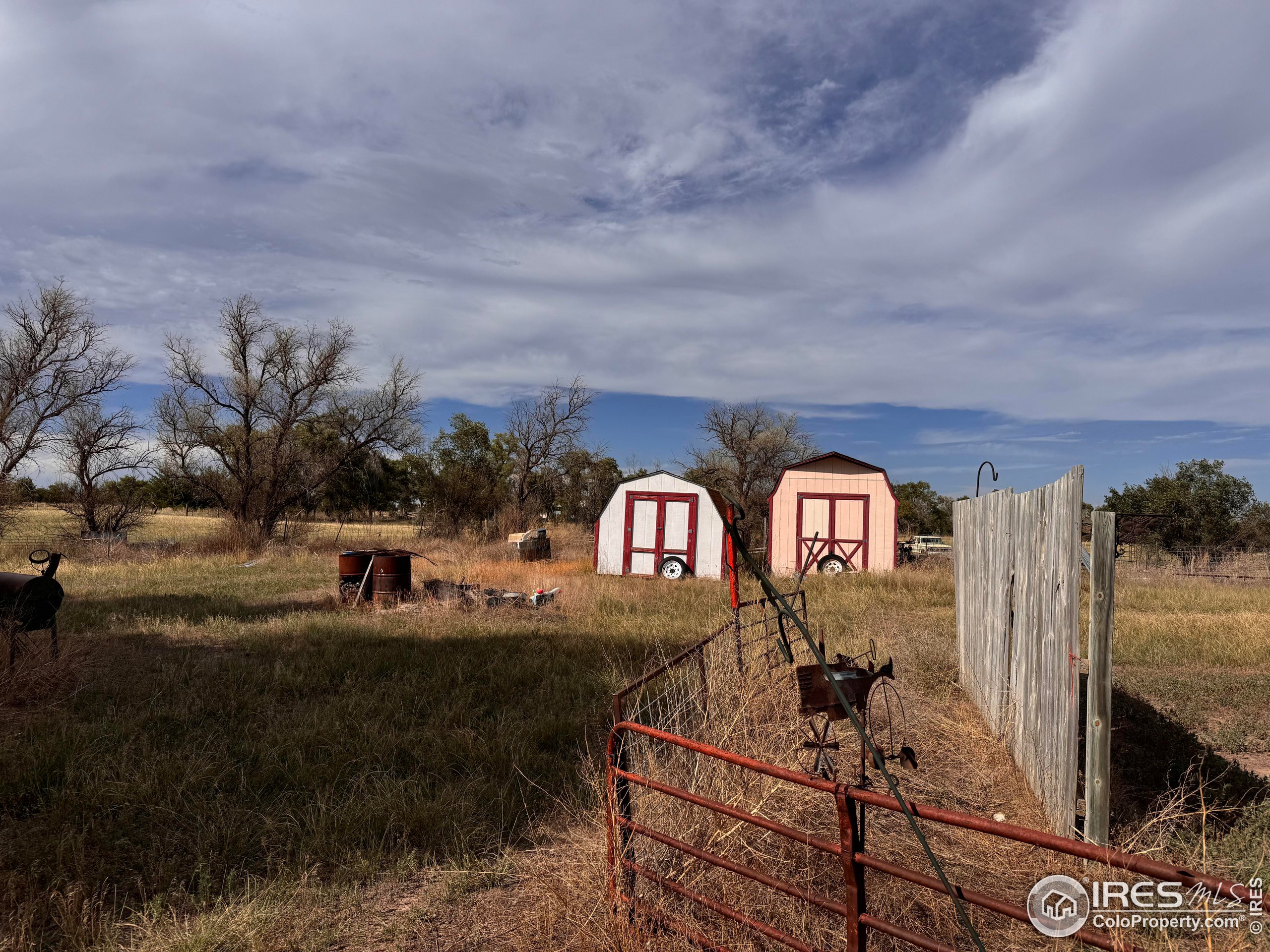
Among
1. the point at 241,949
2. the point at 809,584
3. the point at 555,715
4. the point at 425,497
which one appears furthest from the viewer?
the point at 425,497

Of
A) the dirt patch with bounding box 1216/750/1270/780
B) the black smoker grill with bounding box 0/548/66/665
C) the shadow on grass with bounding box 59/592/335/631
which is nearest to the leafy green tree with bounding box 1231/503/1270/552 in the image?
the dirt patch with bounding box 1216/750/1270/780

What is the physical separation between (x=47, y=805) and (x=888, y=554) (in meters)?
17.3

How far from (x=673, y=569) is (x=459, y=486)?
1791 centimetres

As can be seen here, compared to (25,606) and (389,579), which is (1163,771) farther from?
(389,579)

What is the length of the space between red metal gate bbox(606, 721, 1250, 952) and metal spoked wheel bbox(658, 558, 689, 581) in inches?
614

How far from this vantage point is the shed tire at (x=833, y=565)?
59.1ft

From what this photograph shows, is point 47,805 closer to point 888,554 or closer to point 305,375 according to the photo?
point 888,554

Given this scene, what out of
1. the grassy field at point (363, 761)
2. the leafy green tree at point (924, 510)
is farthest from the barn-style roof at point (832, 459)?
the leafy green tree at point (924, 510)

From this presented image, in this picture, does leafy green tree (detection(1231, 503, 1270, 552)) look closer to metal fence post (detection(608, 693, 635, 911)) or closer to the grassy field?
the grassy field

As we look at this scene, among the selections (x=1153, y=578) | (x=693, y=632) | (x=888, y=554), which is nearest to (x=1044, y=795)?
(x=693, y=632)

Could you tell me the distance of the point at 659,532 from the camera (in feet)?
63.6

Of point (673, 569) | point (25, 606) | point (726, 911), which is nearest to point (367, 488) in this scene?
point (673, 569)

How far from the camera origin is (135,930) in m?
3.49

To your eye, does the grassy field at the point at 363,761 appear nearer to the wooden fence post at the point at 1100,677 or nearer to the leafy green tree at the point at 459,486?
the wooden fence post at the point at 1100,677
